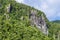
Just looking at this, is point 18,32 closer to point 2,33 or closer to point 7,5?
point 2,33

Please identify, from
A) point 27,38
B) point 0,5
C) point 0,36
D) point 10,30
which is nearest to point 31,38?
point 27,38

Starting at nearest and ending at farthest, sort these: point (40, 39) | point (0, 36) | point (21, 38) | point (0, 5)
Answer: point (0, 36) → point (21, 38) → point (40, 39) → point (0, 5)

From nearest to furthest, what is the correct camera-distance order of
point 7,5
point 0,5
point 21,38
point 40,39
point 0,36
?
point 0,36 → point 21,38 → point 40,39 → point 0,5 → point 7,5

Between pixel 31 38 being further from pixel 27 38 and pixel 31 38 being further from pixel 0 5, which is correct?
pixel 0 5

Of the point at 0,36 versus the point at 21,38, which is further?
the point at 21,38

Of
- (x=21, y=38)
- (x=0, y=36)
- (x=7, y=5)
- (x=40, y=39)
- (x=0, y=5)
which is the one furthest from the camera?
(x=7, y=5)

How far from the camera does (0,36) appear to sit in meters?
68.0

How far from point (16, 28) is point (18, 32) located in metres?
3.93

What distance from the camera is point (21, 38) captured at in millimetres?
73312

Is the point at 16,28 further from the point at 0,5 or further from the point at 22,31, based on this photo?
the point at 0,5

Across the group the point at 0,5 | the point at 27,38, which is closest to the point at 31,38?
the point at 27,38

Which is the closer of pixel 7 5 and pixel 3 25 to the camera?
pixel 3 25

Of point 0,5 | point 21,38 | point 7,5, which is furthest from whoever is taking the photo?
point 7,5

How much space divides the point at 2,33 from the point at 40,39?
13.4 meters
